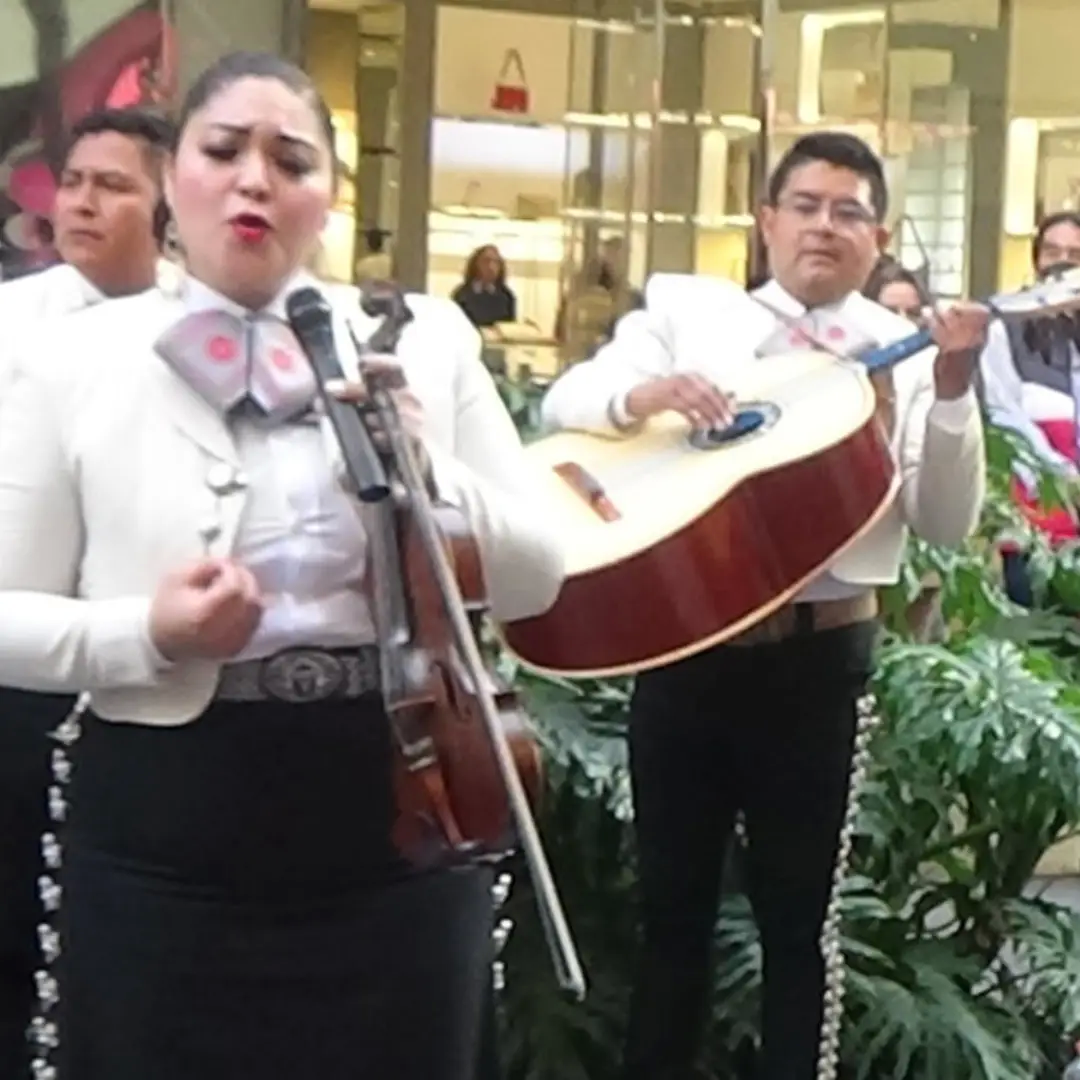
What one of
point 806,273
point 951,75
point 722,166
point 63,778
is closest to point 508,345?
point 722,166

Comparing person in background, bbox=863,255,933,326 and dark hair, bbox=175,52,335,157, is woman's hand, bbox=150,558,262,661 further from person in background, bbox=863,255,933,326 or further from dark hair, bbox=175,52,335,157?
person in background, bbox=863,255,933,326

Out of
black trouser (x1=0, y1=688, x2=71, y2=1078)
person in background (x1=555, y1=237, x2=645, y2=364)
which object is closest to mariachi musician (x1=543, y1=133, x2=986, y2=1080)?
black trouser (x1=0, y1=688, x2=71, y2=1078)

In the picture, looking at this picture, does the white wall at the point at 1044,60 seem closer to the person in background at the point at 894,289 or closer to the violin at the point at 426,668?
the person in background at the point at 894,289

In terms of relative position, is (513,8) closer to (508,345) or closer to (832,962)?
(508,345)

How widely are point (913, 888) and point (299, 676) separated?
1991 mm

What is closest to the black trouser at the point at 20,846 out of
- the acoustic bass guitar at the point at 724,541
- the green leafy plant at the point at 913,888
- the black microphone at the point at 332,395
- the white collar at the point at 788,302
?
the acoustic bass guitar at the point at 724,541

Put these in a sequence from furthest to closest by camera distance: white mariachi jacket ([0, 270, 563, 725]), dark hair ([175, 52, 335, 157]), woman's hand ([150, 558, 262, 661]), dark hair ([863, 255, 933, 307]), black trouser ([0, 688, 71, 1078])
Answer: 1. dark hair ([863, 255, 933, 307])
2. black trouser ([0, 688, 71, 1078])
3. dark hair ([175, 52, 335, 157])
4. white mariachi jacket ([0, 270, 563, 725])
5. woman's hand ([150, 558, 262, 661])

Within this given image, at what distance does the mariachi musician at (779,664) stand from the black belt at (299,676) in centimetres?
114

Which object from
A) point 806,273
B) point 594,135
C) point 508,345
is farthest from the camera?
point 594,135

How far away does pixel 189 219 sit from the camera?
6.77 feet

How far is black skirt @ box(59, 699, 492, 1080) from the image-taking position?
2014 mm

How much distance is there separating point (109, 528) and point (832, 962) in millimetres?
1536

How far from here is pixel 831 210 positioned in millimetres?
3137

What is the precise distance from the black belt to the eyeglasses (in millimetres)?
1339
